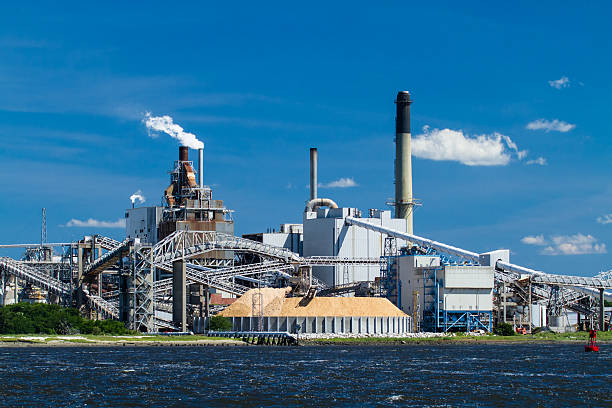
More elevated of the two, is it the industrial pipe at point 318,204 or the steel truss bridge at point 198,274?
the industrial pipe at point 318,204

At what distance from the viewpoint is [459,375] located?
242 ft

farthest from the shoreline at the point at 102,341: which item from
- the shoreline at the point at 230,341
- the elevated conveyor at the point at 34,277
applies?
the elevated conveyor at the point at 34,277

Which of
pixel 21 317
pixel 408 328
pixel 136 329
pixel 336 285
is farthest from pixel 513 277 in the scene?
pixel 21 317

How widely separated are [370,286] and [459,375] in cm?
Result: 6978

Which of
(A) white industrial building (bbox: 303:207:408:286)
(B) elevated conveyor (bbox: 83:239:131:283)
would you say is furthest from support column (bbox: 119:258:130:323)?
(A) white industrial building (bbox: 303:207:408:286)

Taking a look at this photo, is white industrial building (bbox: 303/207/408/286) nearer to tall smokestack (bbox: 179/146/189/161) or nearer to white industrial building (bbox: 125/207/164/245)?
tall smokestack (bbox: 179/146/189/161)

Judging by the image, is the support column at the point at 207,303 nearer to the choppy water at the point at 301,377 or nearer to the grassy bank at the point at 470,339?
the grassy bank at the point at 470,339

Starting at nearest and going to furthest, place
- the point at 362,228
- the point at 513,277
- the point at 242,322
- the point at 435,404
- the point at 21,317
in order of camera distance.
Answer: the point at 435,404
the point at 21,317
the point at 242,322
the point at 513,277
the point at 362,228

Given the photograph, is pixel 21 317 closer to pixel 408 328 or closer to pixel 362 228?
pixel 408 328

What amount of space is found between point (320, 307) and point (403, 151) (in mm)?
42032

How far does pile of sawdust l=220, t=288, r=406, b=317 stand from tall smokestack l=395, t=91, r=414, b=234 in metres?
35.6

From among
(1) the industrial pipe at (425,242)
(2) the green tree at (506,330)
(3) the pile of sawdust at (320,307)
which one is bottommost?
(2) the green tree at (506,330)

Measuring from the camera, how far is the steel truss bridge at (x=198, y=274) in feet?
395

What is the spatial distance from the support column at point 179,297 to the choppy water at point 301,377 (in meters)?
20.2
